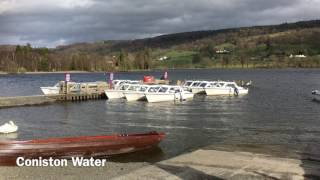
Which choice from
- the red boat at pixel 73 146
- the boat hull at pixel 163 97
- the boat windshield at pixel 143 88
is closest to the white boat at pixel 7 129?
the red boat at pixel 73 146

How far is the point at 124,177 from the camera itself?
18.8 metres

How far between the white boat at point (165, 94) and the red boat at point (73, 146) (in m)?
43.1

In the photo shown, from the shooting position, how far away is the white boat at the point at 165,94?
71.9 m

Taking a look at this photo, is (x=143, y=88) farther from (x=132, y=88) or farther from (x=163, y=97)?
(x=163, y=97)

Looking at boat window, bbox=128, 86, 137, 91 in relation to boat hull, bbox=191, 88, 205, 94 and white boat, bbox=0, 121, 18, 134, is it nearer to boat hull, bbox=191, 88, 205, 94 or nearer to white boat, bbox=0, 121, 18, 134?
boat hull, bbox=191, 88, 205, 94

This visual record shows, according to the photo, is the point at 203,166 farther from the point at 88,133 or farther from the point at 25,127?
the point at 25,127

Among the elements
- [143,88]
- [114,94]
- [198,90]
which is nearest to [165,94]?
[143,88]

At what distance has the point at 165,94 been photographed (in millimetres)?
72938

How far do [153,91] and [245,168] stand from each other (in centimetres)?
5404

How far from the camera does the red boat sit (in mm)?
24125

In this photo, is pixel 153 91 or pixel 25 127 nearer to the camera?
pixel 25 127

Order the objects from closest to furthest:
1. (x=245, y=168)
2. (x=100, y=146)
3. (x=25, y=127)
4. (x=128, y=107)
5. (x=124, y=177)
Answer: (x=124, y=177), (x=245, y=168), (x=100, y=146), (x=25, y=127), (x=128, y=107)

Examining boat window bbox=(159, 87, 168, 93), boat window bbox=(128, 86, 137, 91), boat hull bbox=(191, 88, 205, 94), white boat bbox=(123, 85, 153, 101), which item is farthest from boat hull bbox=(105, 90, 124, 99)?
boat hull bbox=(191, 88, 205, 94)

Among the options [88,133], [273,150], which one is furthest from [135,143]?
[88,133]
